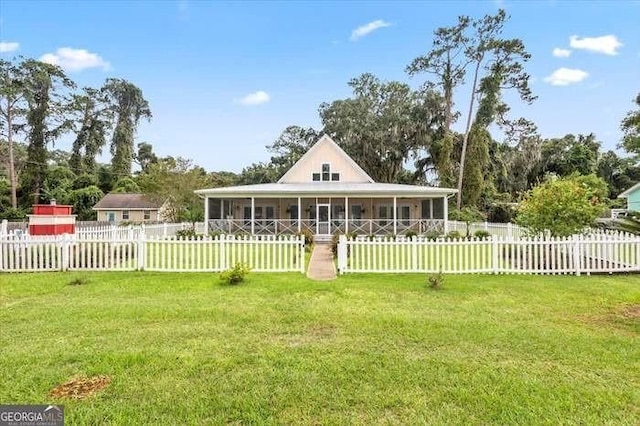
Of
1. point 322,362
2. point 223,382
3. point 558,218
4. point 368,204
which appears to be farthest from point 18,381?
point 368,204

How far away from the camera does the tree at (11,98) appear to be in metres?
37.2

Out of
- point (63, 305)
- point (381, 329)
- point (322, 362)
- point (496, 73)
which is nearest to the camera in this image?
point (322, 362)

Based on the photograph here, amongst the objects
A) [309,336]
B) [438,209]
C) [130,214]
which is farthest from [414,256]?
[130,214]

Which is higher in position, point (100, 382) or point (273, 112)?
point (273, 112)

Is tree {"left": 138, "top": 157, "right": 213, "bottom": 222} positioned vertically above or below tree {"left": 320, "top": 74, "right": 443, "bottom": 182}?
below

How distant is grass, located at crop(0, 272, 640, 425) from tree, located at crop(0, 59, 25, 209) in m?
38.3

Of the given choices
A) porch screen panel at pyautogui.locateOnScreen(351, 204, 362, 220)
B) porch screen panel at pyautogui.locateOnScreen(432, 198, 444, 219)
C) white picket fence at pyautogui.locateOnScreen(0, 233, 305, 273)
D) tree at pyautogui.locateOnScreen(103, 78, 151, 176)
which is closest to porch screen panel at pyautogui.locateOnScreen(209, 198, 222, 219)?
porch screen panel at pyautogui.locateOnScreen(351, 204, 362, 220)

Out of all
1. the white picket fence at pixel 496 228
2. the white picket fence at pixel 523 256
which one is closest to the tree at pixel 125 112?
the white picket fence at pixel 496 228

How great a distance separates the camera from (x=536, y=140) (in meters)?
40.0

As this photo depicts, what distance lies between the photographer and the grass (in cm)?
321

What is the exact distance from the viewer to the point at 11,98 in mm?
37625

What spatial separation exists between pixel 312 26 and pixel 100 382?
19.7 metres

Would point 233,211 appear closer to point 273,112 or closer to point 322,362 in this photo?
point 273,112

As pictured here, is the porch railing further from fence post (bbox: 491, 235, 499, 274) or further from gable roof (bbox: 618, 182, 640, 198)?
gable roof (bbox: 618, 182, 640, 198)
